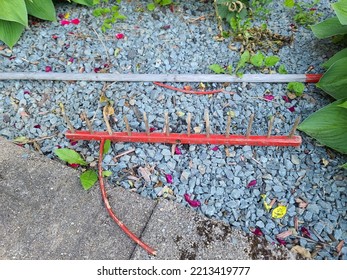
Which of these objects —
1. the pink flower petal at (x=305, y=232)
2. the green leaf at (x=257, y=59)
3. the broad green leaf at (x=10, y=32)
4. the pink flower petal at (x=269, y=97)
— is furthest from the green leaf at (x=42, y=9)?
the pink flower petal at (x=305, y=232)

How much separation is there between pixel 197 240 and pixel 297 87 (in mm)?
993

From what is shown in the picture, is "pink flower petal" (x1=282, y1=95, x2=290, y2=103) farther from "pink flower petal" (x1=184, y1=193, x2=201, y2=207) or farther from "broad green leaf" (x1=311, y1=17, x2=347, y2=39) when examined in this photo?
"pink flower petal" (x1=184, y1=193, x2=201, y2=207)

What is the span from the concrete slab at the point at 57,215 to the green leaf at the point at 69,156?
0.15ft

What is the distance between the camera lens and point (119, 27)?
7.90 feet

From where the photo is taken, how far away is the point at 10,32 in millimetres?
2273

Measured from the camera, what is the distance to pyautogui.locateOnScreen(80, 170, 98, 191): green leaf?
1747 millimetres

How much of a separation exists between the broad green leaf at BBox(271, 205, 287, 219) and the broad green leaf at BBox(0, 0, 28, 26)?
1624mm

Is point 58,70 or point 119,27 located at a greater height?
point 119,27

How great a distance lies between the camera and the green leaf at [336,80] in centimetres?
189

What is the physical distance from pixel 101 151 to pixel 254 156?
74 centimetres

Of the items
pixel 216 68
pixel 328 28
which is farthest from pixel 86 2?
pixel 328 28

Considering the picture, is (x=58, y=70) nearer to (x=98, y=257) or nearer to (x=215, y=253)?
(x=98, y=257)

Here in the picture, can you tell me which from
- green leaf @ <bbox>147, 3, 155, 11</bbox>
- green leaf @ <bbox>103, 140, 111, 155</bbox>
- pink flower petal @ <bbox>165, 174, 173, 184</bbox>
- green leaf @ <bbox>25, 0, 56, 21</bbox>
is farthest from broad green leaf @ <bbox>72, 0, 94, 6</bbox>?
pink flower petal @ <bbox>165, 174, 173, 184</bbox>
